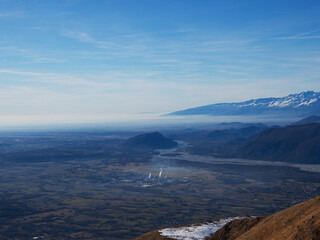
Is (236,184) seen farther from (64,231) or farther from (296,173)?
(64,231)

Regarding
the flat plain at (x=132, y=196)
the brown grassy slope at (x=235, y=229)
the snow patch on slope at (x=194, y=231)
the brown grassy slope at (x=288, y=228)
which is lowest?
the flat plain at (x=132, y=196)

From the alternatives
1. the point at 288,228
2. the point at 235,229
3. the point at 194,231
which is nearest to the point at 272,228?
the point at 288,228

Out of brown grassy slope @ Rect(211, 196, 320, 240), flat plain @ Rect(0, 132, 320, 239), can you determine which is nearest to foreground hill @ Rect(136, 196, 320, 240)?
brown grassy slope @ Rect(211, 196, 320, 240)

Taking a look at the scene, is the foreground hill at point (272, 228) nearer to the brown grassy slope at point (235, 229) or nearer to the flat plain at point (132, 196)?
the brown grassy slope at point (235, 229)

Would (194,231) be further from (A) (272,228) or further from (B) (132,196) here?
(B) (132,196)

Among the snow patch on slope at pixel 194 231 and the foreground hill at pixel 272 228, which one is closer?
the foreground hill at pixel 272 228

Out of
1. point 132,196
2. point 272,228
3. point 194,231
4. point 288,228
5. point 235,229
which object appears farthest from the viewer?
point 132,196

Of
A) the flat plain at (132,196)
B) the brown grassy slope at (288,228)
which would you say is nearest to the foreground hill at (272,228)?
the brown grassy slope at (288,228)
